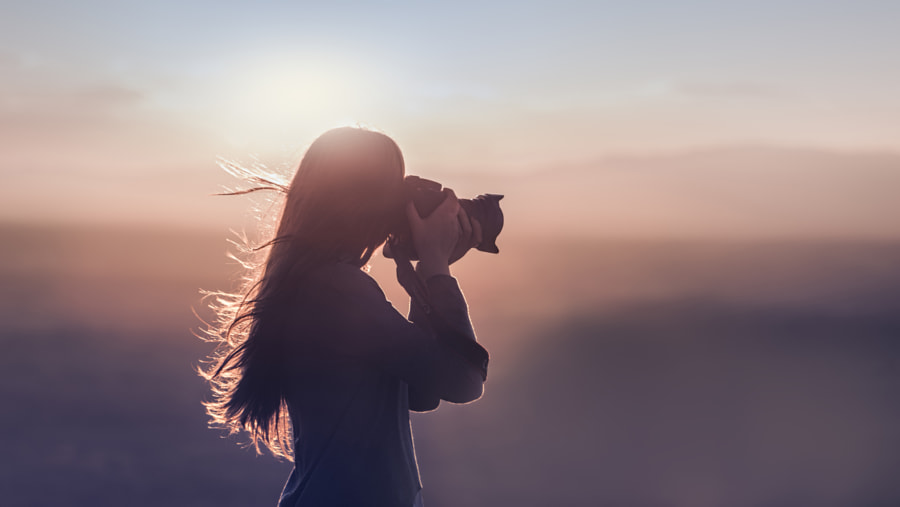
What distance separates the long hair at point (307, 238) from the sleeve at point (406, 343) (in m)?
0.12

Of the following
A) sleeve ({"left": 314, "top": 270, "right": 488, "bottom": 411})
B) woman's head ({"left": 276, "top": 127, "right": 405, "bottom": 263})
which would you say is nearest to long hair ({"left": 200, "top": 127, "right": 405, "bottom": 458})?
woman's head ({"left": 276, "top": 127, "right": 405, "bottom": 263})

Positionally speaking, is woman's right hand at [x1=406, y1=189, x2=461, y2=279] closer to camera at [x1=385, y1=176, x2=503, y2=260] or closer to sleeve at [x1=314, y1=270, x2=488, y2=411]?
camera at [x1=385, y1=176, x2=503, y2=260]

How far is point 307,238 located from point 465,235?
0.43 metres

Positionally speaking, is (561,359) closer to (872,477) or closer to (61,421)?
(872,477)

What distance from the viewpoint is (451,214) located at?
162 cm

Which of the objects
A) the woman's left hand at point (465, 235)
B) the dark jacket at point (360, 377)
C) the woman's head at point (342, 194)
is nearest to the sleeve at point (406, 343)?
the dark jacket at point (360, 377)

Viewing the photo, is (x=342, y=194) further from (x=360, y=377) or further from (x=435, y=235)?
(x=360, y=377)

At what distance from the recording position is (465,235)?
68.2 inches

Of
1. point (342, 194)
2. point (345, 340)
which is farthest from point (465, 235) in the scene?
point (345, 340)

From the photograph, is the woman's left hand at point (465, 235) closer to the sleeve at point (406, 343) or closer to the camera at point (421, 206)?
the camera at point (421, 206)

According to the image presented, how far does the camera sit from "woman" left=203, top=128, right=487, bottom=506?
1.39 metres

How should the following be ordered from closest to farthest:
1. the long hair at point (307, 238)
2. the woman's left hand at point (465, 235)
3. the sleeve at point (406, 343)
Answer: the sleeve at point (406, 343), the long hair at point (307, 238), the woman's left hand at point (465, 235)

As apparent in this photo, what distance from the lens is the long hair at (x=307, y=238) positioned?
1484mm

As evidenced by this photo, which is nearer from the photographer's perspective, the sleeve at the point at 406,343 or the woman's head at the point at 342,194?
the sleeve at the point at 406,343
